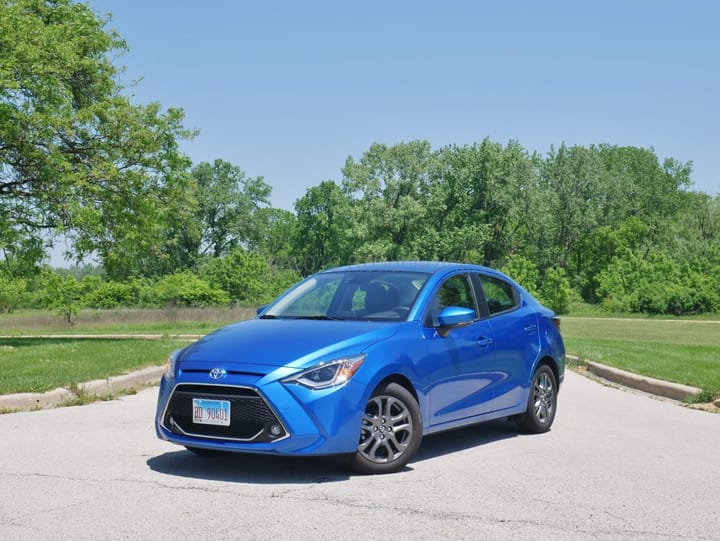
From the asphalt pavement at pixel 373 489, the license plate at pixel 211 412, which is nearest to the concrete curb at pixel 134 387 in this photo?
the asphalt pavement at pixel 373 489

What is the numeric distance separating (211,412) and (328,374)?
904 mm

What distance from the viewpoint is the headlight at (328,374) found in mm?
6707

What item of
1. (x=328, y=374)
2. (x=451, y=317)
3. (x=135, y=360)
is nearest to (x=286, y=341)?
(x=328, y=374)

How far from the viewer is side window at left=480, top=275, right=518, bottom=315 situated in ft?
29.9

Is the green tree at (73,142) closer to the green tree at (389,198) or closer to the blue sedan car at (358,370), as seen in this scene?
the blue sedan car at (358,370)

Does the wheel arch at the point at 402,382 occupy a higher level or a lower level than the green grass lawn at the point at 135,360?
higher

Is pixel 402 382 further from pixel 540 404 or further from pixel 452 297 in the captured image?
pixel 540 404

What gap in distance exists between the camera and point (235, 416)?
6.75m

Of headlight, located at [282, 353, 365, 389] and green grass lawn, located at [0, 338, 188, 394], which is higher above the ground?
headlight, located at [282, 353, 365, 389]

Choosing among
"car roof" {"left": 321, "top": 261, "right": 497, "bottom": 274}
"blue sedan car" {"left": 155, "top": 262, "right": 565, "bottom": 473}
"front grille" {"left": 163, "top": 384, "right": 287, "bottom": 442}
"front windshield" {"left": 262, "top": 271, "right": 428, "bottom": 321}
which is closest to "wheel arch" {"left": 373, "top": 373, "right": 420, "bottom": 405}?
"blue sedan car" {"left": 155, "top": 262, "right": 565, "bottom": 473}

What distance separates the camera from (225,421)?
22.3 feet

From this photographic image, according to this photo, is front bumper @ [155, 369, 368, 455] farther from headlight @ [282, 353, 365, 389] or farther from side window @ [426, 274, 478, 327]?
side window @ [426, 274, 478, 327]

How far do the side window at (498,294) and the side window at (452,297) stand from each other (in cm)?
29

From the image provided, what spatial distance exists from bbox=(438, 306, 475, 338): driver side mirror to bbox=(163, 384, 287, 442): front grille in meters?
1.82
